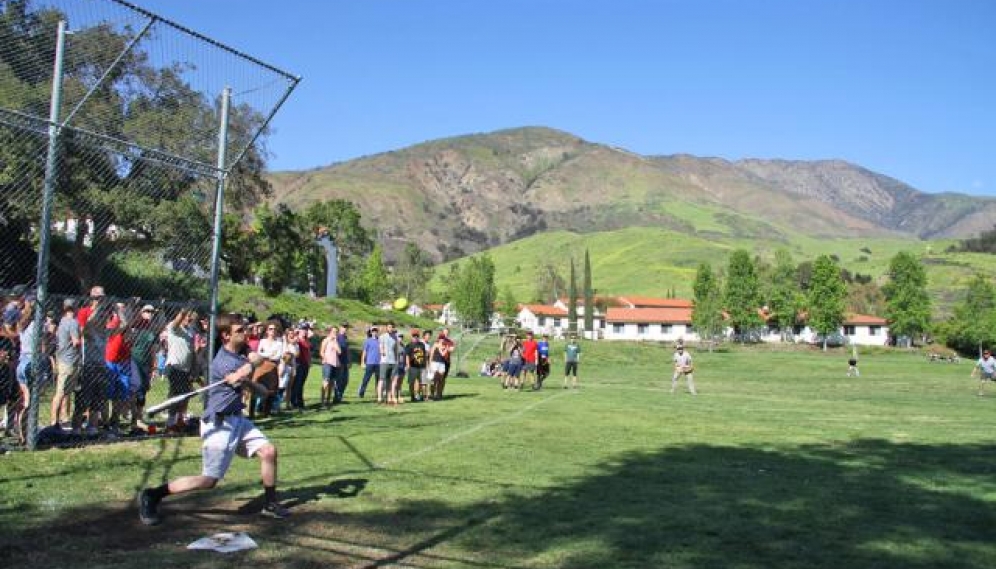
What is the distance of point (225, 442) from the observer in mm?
8117

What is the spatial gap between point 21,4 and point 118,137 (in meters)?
2.16

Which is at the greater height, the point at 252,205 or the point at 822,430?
the point at 252,205

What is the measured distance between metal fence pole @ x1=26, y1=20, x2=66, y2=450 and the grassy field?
757 mm

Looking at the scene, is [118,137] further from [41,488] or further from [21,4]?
[41,488]

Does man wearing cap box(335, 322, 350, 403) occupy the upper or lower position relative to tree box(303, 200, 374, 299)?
lower

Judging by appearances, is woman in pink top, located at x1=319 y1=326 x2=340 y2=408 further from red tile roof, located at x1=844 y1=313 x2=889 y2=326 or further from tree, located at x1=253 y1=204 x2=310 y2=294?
red tile roof, located at x1=844 y1=313 x2=889 y2=326

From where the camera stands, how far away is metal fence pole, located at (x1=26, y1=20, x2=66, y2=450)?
34.7 ft

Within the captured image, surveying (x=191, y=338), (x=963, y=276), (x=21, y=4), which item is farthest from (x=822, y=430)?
(x=963, y=276)

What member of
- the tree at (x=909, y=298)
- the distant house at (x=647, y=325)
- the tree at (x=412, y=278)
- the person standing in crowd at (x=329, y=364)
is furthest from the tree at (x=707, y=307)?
the person standing in crowd at (x=329, y=364)

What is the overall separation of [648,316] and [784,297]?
25236 mm

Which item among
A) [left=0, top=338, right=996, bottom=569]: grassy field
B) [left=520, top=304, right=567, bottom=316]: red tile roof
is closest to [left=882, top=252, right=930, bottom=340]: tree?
[left=520, top=304, right=567, bottom=316]: red tile roof

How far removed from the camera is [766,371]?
5656cm

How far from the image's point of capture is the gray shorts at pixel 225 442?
803 centimetres

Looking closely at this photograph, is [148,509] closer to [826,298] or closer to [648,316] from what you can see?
[826,298]
